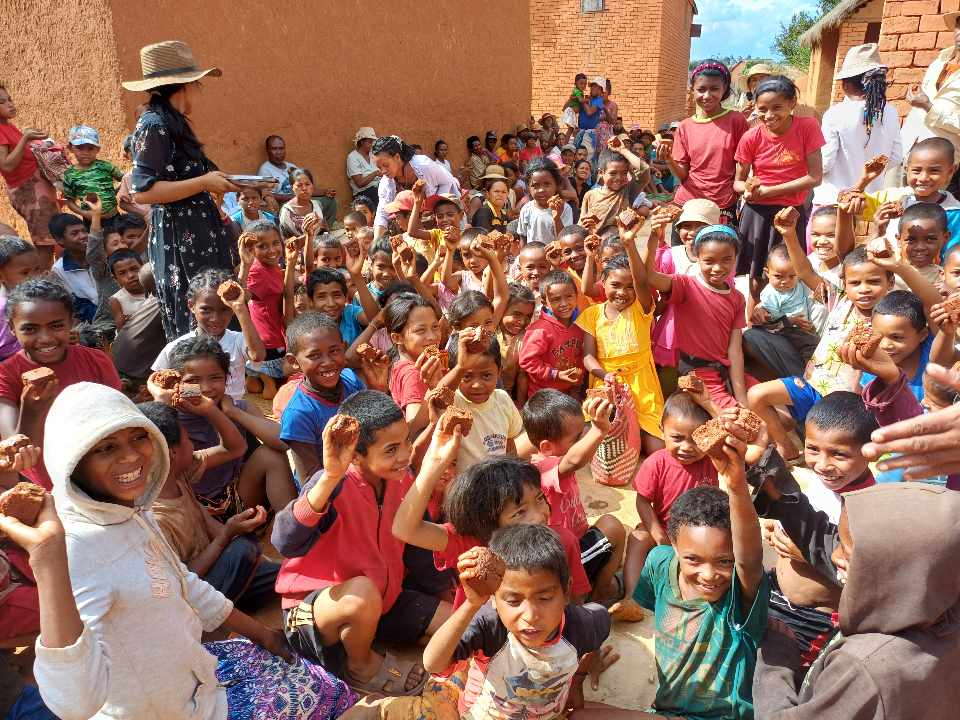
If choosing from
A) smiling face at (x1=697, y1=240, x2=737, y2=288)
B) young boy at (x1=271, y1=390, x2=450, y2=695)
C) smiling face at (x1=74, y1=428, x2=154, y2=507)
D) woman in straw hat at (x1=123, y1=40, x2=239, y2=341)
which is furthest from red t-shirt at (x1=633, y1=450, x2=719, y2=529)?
woman in straw hat at (x1=123, y1=40, x2=239, y2=341)

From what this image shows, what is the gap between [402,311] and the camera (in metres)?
3.76

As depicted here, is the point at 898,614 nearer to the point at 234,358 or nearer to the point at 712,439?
the point at 712,439

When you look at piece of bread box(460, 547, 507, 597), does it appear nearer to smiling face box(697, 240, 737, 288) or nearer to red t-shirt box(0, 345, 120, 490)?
red t-shirt box(0, 345, 120, 490)

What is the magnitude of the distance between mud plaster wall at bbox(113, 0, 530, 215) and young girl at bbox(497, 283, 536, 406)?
4.11 meters

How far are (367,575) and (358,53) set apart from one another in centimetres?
840

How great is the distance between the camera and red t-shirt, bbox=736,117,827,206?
17.5 feet

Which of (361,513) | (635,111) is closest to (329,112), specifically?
(361,513)

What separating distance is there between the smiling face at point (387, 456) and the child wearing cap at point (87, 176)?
14.6ft

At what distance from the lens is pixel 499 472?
237cm

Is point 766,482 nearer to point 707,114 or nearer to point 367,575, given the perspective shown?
point 367,575

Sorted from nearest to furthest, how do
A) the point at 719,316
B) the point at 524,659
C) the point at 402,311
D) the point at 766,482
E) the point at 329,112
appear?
1. the point at 524,659
2. the point at 766,482
3. the point at 402,311
4. the point at 719,316
5. the point at 329,112

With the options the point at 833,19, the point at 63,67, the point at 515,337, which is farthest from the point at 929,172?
the point at 833,19

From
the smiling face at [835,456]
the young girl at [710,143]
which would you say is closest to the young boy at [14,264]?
the smiling face at [835,456]

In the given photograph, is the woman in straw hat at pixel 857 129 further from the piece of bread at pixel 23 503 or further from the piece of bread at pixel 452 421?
the piece of bread at pixel 23 503
